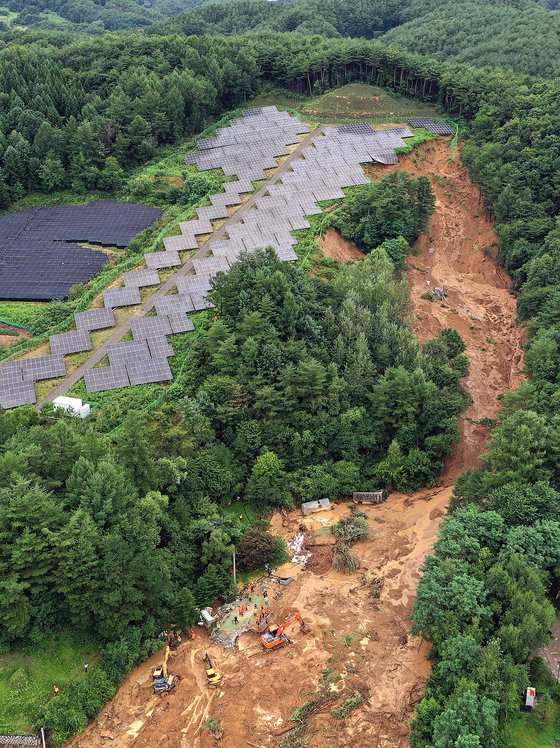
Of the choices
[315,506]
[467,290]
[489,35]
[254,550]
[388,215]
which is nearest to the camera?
[254,550]

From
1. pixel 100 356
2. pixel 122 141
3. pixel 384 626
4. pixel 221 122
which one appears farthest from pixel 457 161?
pixel 384 626

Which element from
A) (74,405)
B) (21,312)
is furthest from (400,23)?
(74,405)

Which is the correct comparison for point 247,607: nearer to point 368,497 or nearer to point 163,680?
point 163,680

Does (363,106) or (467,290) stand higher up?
(363,106)

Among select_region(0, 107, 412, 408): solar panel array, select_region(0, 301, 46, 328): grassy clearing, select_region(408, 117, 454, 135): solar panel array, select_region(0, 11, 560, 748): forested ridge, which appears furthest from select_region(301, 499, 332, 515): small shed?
select_region(408, 117, 454, 135): solar panel array

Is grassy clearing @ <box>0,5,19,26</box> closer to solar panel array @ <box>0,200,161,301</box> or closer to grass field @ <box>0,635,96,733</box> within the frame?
solar panel array @ <box>0,200,161,301</box>
